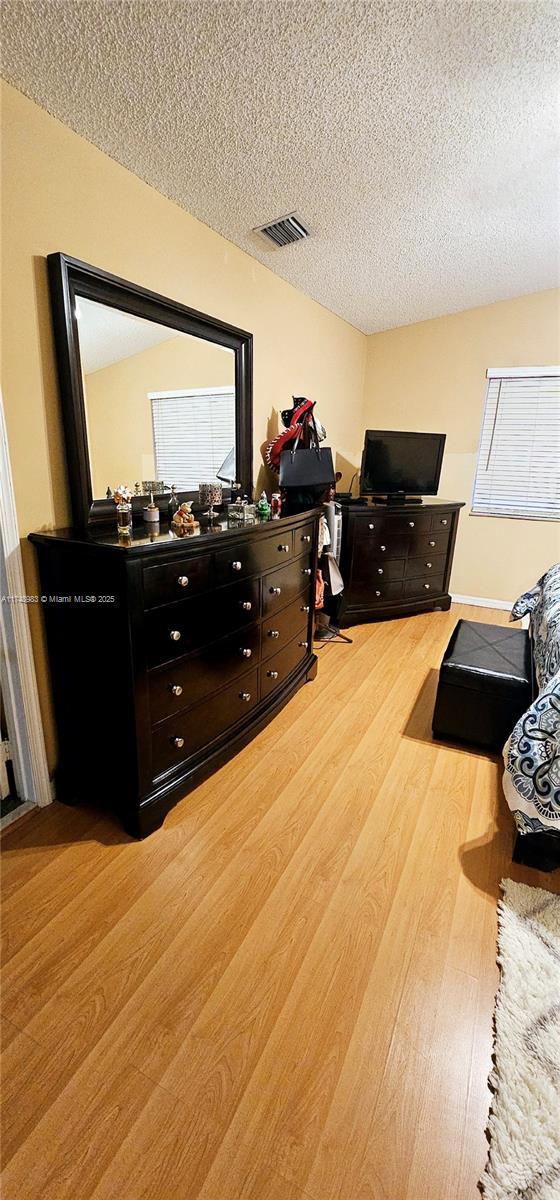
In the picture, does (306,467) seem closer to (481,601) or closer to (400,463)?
(400,463)

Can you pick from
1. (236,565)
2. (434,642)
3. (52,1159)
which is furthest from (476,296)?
(52,1159)

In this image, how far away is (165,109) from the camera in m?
1.57

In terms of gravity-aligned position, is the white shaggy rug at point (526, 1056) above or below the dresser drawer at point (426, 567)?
below

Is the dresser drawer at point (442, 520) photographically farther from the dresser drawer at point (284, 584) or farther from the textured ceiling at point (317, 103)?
the textured ceiling at point (317, 103)

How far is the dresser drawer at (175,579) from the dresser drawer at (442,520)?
269 cm

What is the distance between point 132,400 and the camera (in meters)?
1.96

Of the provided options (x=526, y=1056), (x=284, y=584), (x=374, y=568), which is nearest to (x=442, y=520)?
(x=374, y=568)

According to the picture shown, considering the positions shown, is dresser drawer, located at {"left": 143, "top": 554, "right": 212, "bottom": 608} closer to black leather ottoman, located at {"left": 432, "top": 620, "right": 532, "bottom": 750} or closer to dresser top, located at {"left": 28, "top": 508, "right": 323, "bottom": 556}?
dresser top, located at {"left": 28, "top": 508, "right": 323, "bottom": 556}

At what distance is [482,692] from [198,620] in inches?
51.9

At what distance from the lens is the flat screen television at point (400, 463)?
12.5 ft

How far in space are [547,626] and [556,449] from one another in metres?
2.51

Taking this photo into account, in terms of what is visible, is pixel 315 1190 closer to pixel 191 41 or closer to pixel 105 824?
pixel 105 824

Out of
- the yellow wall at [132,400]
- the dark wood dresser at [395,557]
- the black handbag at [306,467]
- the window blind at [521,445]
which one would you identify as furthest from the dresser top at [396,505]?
the yellow wall at [132,400]

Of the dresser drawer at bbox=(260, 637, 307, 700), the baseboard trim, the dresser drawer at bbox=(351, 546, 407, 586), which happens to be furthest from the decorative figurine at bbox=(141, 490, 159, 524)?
the baseboard trim
